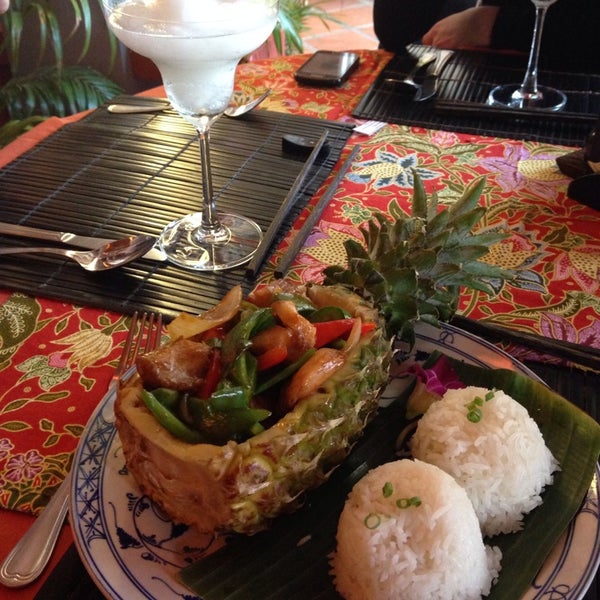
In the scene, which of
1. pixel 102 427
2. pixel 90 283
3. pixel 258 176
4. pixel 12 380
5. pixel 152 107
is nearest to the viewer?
pixel 102 427

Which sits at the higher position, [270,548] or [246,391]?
[246,391]

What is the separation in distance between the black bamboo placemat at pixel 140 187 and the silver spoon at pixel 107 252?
0.02m

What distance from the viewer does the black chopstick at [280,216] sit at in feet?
4.00

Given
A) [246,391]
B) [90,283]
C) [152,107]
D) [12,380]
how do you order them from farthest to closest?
[152,107], [90,283], [12,380], [246,391]

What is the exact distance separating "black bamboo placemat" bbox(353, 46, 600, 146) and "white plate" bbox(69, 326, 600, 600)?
1201mm

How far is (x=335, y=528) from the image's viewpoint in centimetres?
75

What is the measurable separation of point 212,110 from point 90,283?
0.40 metres

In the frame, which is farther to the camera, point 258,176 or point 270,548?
point 258,176

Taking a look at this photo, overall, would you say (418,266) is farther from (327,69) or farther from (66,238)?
(327,69)

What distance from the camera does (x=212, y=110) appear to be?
1.23 metres

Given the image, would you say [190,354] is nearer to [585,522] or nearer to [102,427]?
[102,427]

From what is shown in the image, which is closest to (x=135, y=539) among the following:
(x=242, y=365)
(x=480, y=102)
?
→ (x=242, y=365)

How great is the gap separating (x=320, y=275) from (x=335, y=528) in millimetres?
573

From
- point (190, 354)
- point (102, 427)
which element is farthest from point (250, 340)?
point (102, 427)
